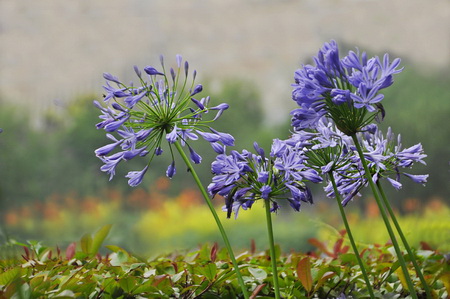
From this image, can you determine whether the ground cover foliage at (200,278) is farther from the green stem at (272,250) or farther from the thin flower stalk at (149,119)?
the thin flower stalk at (149,119)

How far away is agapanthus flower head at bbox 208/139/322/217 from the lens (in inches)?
30.6

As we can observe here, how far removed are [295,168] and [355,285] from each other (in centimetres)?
37

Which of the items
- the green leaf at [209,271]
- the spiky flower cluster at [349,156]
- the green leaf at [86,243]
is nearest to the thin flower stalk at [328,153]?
the spiky flower cluster at [349,156]

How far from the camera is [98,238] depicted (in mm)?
1177

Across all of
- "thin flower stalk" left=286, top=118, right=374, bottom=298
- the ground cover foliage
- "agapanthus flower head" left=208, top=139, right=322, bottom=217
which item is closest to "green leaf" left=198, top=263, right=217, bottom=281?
the ground cover foliage

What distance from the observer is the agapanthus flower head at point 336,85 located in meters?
0.74

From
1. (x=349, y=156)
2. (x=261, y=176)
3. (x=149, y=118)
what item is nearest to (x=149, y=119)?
(x=149, y=118)

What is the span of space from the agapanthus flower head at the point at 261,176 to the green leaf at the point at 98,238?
43 centimetres

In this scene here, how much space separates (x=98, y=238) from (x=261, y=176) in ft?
1.85

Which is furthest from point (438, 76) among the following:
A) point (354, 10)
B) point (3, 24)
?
point (3, 24)

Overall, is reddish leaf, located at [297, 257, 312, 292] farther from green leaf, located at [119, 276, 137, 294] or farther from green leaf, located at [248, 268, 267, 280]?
green leaf, located at [119, 276, 137, 294]

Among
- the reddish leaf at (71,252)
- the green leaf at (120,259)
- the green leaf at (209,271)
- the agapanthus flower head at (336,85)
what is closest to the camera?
the agapanthus flower head at (336,85)

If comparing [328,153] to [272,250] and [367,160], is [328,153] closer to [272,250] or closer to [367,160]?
[367,160]

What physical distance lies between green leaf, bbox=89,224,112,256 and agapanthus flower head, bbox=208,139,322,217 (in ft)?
1.42
